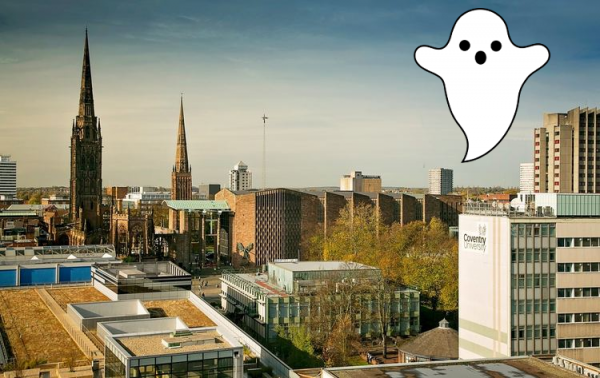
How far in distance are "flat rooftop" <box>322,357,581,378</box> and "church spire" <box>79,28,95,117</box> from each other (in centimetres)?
7210

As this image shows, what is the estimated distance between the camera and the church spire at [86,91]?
85.1 meters

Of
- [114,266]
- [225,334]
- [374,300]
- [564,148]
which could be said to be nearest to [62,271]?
[114,266]

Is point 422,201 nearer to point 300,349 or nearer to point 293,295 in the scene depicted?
point 293,295

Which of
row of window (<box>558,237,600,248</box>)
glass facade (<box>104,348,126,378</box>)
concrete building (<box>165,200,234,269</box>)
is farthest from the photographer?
concrete building (<box>165,200,234,269</box>)

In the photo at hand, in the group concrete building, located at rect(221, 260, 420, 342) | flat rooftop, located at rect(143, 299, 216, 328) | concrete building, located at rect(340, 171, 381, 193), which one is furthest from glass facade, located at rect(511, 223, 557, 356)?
concrete building, located at rect(340, 171, 381, 193)

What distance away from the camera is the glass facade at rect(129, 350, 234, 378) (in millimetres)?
20312

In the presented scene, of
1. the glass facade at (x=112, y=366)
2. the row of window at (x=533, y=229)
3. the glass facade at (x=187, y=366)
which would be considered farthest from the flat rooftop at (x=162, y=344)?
the row of window at (x=533, y=229)

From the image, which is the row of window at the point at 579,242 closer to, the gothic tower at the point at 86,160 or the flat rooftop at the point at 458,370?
the flat rooftop at the point at 458,370

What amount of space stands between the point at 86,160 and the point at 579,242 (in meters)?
67.2

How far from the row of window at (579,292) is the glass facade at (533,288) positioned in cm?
48

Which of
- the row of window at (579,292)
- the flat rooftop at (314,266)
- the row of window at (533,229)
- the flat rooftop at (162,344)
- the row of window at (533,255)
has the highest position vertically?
the row of window at (533,229)

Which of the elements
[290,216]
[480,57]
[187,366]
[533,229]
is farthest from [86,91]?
[480,57]

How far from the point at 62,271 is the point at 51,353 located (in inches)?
804

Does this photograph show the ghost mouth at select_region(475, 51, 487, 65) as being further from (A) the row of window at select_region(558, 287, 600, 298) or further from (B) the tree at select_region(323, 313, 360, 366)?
(B) the tree at select_region(323, 313, 360, 366)
